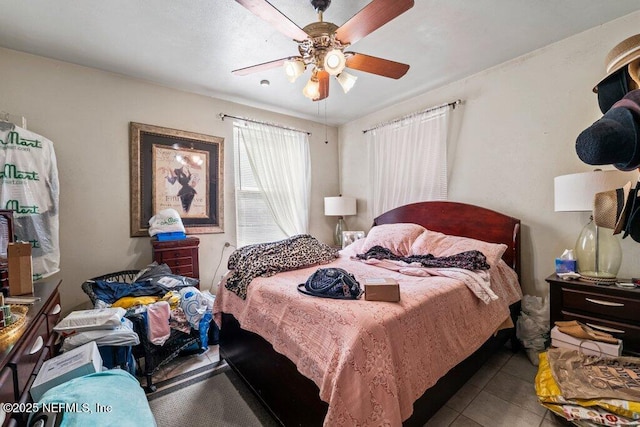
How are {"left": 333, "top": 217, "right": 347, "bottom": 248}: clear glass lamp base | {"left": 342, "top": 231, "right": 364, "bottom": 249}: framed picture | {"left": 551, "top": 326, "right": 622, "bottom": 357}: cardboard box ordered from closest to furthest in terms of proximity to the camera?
{"left": 551, "top": 326, "right": 622, "bottom": 357}: cardboard box
{"left": 342, "top": 231, "right": 364, "bottom": 249}: framed picture
{"left": 333, "top": 217, "right": 347, "bottom": 248}: clear glass lamp base

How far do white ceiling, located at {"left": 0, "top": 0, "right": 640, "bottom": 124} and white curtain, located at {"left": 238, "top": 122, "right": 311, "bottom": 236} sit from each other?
822mm

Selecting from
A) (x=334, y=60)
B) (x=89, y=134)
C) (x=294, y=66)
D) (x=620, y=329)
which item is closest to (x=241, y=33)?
(x=294, y=66)

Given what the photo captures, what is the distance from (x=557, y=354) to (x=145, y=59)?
4.02 m

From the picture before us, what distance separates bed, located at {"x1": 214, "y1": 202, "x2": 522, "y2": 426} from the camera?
1.04 meters

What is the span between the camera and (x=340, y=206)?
3.81 meters

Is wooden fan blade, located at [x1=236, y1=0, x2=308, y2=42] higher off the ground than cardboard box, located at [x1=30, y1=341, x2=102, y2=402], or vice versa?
wooden fan blade, located at [x1=236, y1=0, x2=308, y2=42]

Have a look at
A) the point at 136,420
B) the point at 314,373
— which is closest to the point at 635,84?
the point at 314,373

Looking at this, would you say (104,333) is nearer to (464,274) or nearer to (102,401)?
(102,401)

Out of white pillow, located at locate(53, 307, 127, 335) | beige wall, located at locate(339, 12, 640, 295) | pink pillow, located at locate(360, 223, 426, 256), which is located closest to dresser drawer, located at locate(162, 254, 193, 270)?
white pillow, located at locate(53, 307, 127, 335)

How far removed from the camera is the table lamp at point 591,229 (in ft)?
5.65

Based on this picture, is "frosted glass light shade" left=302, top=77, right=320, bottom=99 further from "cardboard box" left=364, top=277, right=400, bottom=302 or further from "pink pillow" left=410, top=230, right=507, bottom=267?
"pink pillow" left=410, top=230, right=507, bottom=267

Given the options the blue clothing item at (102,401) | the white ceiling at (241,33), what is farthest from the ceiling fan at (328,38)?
the blue clothing item at (102,401)

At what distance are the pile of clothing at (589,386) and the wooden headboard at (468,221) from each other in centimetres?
81

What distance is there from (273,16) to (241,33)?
2.83 feet
